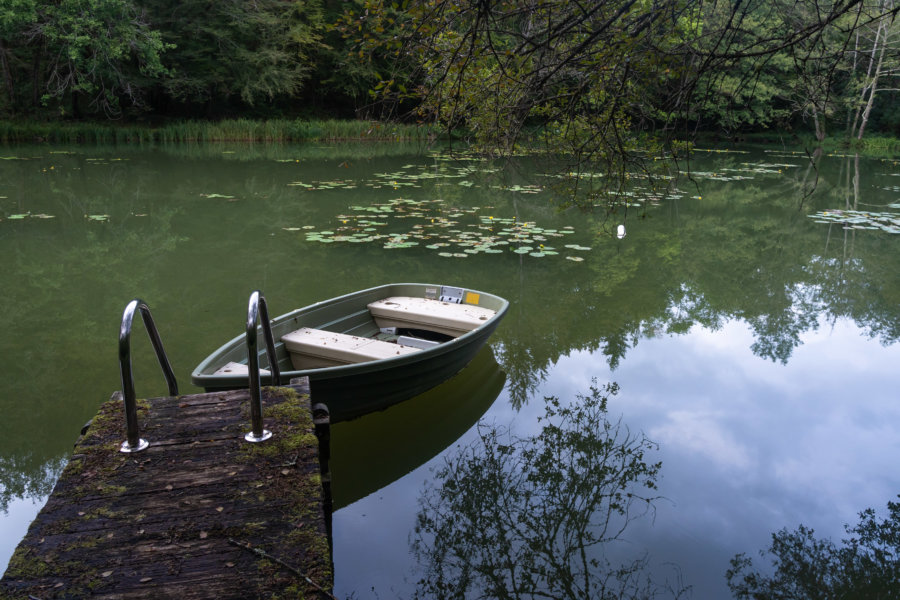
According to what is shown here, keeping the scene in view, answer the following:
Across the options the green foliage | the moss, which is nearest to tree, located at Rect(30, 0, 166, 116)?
the moss

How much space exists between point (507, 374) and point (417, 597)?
2133mm

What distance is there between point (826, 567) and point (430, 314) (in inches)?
103

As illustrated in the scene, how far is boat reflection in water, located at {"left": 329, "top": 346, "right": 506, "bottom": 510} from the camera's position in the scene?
3068 millimetres

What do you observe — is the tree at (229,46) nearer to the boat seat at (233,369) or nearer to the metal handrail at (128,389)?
the boat seat at (233,369)

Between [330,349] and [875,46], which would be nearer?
[330,349]

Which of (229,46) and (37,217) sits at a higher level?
(229,46)

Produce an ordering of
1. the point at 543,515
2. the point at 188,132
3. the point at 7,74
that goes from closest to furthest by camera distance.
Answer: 1. the point at 543,515
2. the point at 7,74
3. the point at 188,132

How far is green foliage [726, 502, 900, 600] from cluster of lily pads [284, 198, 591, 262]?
14.3ft

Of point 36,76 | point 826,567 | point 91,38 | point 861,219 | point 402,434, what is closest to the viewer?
point 826,567

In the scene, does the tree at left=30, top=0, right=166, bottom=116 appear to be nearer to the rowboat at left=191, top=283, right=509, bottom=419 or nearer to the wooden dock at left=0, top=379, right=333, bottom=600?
the rowboat at left=191, top=283, right=509, bottom=419

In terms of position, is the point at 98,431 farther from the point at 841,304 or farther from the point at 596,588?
the point at 841,304

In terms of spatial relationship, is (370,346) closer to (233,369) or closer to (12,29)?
(233,369)

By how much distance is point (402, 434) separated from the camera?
11.4 ft

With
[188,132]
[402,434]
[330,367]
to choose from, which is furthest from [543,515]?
[188,132]
